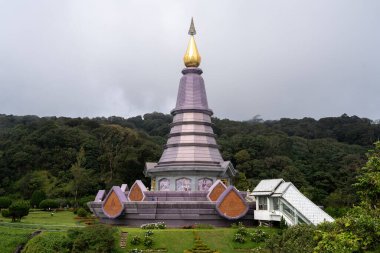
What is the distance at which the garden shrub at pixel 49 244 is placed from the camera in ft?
78.9

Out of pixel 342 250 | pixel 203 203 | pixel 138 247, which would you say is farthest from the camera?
pixel 203 203

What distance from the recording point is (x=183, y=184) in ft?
118

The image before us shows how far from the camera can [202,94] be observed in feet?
133

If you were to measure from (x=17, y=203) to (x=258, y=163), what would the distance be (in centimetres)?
3669

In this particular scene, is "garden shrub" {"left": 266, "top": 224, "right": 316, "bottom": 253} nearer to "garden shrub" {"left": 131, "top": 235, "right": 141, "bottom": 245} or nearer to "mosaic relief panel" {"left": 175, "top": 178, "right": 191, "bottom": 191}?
"garden shrub" {"left": 131, "top": 235, "right": 141, "bottom": 245}

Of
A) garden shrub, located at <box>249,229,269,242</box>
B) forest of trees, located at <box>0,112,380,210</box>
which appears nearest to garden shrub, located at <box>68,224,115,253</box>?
garden shrub, located at <box>249,229,269,242</box>

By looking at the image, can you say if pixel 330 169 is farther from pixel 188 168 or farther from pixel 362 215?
pixel 362 215

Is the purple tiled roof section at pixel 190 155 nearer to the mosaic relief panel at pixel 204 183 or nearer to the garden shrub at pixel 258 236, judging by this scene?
the mosaic relief panel at pixel 204 183

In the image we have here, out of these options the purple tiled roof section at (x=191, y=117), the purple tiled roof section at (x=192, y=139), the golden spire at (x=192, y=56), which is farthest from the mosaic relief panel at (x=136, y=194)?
the golden spire at (x=192, y=56)

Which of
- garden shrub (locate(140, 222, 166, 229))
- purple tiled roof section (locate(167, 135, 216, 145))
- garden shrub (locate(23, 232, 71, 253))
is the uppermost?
purple tiled roof section (locate(167, 135, 216, 145))

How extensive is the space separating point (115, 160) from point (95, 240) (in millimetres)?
38282

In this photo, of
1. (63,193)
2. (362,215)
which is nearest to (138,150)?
(63,193)

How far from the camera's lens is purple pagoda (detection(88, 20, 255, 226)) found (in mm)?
30812

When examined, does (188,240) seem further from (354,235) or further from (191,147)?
(354,235)
